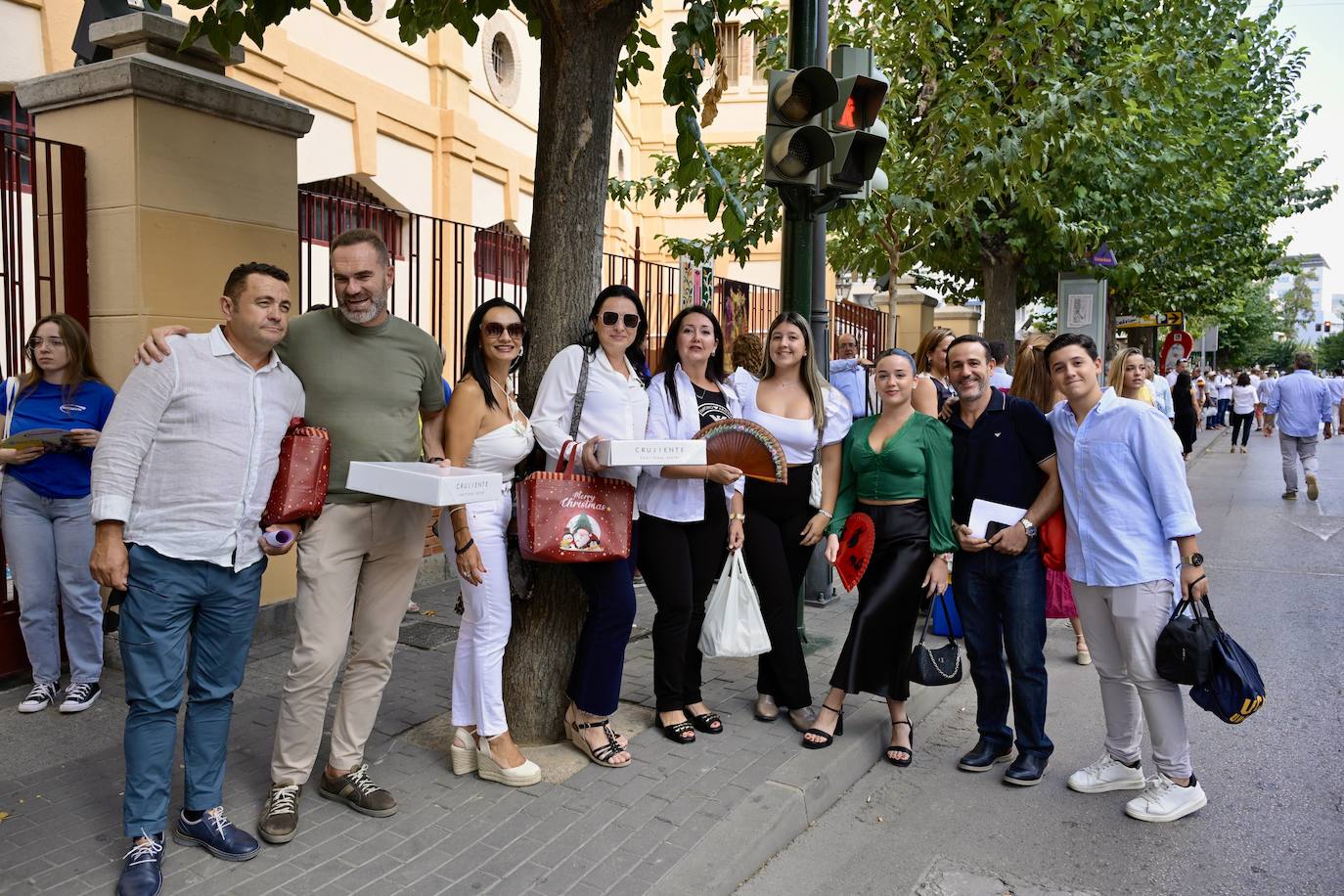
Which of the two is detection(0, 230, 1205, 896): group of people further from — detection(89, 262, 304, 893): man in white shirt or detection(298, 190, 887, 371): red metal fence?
detection(298, 190, 887, 371): red metal fence

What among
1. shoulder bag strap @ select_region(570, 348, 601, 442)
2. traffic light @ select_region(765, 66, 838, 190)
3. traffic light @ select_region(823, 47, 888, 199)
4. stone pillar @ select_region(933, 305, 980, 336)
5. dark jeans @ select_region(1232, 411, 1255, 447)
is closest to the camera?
shoulder bag strap @ select_region(570, 348, 601, 442)

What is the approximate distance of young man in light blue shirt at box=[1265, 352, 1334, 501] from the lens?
13719 millimetres

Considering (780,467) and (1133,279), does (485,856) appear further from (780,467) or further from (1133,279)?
(1133,279)

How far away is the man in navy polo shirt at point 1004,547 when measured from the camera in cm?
446

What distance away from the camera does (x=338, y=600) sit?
3.70 metres

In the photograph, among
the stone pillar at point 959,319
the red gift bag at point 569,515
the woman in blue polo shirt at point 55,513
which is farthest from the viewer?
the stone pillar at point 959,319

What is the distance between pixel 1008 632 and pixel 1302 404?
38.8 feet

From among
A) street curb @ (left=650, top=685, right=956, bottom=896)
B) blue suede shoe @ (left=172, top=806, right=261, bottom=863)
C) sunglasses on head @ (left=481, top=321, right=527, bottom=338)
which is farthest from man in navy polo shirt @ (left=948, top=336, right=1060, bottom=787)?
blue suede shoe @ (left=172, top=806, right=261, bottom=863)

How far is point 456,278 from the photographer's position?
8.06m

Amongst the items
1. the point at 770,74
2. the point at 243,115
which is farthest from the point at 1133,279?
the point at 243,115

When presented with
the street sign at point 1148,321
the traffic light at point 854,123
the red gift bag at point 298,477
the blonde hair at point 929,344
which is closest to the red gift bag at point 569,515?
the red gift bag at point 298,477

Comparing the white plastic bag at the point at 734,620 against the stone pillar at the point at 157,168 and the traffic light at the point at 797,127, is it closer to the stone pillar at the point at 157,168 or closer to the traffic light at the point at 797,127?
the traffic light at the point at 797,127

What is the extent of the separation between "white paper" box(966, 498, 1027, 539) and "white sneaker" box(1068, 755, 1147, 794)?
1175mm

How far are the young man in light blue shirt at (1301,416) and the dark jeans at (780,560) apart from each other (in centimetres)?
1177
